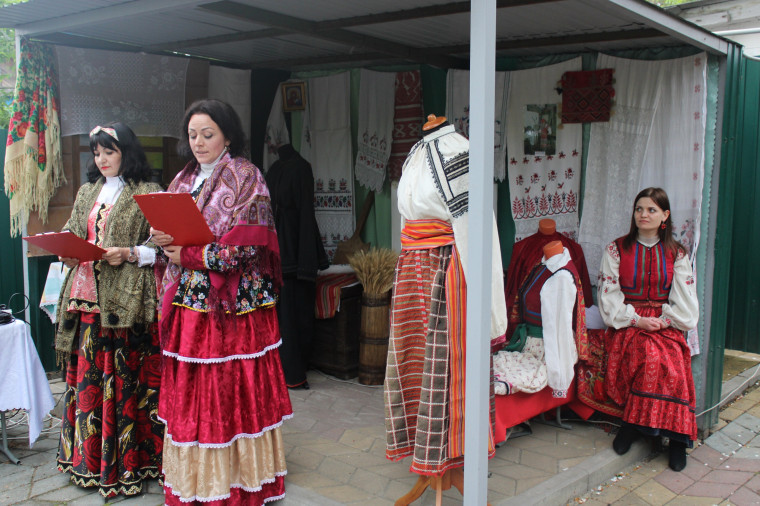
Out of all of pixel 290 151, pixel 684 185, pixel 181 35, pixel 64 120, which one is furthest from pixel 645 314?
pixel 64 120

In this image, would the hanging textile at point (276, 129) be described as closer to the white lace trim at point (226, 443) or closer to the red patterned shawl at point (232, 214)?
the red patterned shawl at point (232, 214)

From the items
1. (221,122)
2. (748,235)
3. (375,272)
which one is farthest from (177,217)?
(748,235)

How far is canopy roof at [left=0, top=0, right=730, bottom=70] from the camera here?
12.8 feet

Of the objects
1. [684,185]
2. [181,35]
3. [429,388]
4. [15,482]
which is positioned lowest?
[15,482]

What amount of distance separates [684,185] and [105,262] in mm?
3770

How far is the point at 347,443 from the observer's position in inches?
176

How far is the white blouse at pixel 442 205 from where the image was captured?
3.18m

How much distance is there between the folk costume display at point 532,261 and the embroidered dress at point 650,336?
1.31 ft

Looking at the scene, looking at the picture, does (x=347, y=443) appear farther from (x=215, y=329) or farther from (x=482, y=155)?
(x=482, y=155)

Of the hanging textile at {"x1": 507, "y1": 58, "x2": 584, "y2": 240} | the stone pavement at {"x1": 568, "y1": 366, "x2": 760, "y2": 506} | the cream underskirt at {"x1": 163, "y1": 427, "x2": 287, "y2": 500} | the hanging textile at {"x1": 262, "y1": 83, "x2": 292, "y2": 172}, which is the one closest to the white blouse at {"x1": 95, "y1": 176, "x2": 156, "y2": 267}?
the cream underskirt at {"x1": 163, "y1": 427, "x2": 287, "y2": 500}

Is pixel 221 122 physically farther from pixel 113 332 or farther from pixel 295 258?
pixel 295 258

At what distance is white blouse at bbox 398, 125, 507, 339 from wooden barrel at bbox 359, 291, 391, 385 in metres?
2.22

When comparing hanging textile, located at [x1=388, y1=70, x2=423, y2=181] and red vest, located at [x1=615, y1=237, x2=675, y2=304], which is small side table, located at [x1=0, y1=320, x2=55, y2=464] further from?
red vest, located at [x1=615, y1=237, x2=675, y2=304]

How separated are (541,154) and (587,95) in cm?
57
